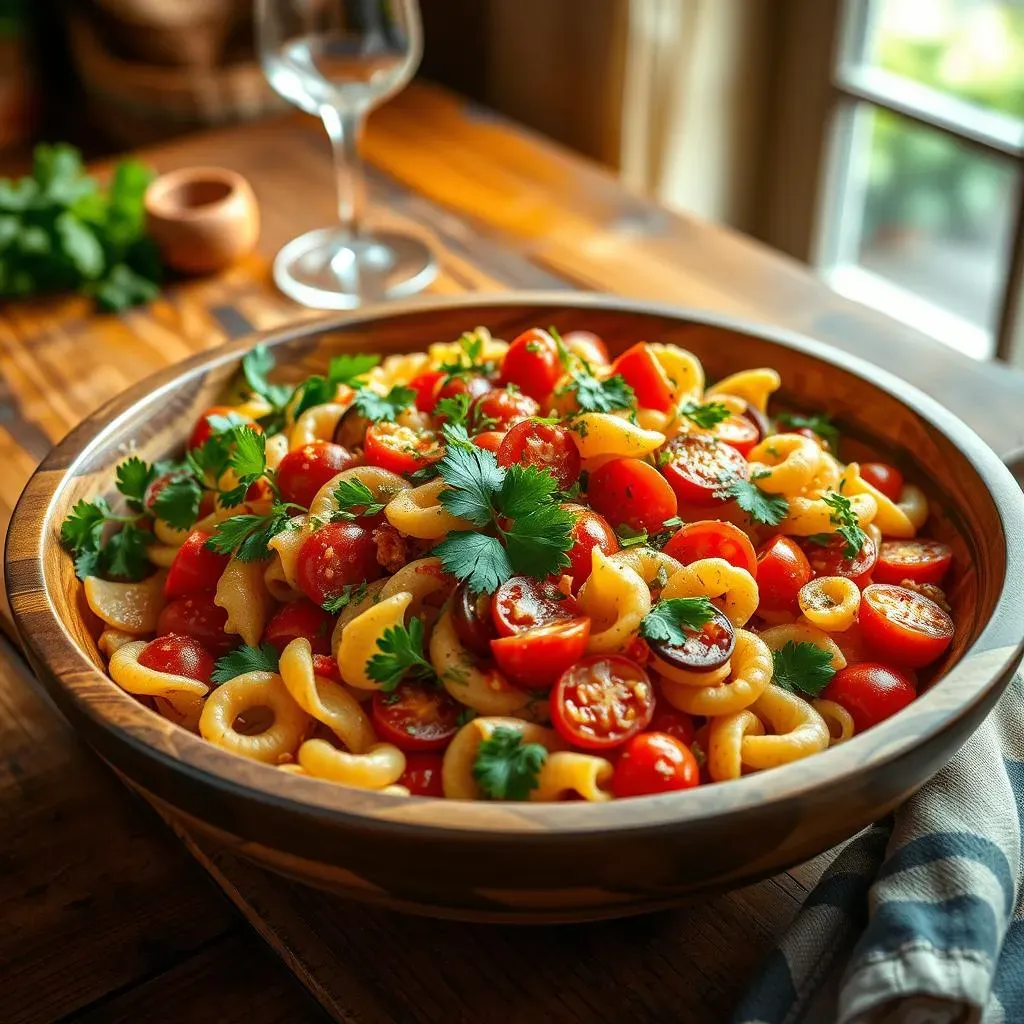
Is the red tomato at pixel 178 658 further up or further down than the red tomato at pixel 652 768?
further down

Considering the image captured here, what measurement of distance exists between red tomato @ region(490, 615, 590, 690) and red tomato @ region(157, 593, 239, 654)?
30 cm

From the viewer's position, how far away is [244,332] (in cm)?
204

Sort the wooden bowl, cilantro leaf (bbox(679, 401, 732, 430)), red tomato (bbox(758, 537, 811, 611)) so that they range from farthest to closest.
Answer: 1. cilantro leaf (bbox(679, 401, 732, 430))
2. red tomato (bbox(758, 537, 811, 611))
3. the wooden bowl

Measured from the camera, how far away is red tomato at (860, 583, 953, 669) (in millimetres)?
1116

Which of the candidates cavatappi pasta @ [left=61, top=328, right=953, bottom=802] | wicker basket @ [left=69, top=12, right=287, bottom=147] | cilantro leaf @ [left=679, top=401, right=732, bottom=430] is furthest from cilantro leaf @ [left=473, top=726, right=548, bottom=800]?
wicker basket @ [left=69, top=12, right=287, bottom=147]

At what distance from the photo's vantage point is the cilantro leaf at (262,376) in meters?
1.44

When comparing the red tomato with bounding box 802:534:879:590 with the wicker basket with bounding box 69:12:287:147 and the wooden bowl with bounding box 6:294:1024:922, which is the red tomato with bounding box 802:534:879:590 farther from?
the wicker basket with bounding box 69:12:287:147

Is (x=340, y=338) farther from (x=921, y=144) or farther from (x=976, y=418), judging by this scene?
(x=921, y=144)

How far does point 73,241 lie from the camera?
210cm

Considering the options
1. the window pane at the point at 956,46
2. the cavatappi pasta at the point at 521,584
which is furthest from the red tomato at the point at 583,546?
the window pane at the point at 956,46

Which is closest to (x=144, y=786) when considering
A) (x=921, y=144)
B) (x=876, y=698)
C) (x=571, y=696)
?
(x=571, y=696)

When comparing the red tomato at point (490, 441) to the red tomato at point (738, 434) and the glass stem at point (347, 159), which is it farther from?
the glass stem at point (347, 159)

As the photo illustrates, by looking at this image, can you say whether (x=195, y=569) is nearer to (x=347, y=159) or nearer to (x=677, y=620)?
(x=677, y=620)

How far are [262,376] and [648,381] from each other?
1.48ft
